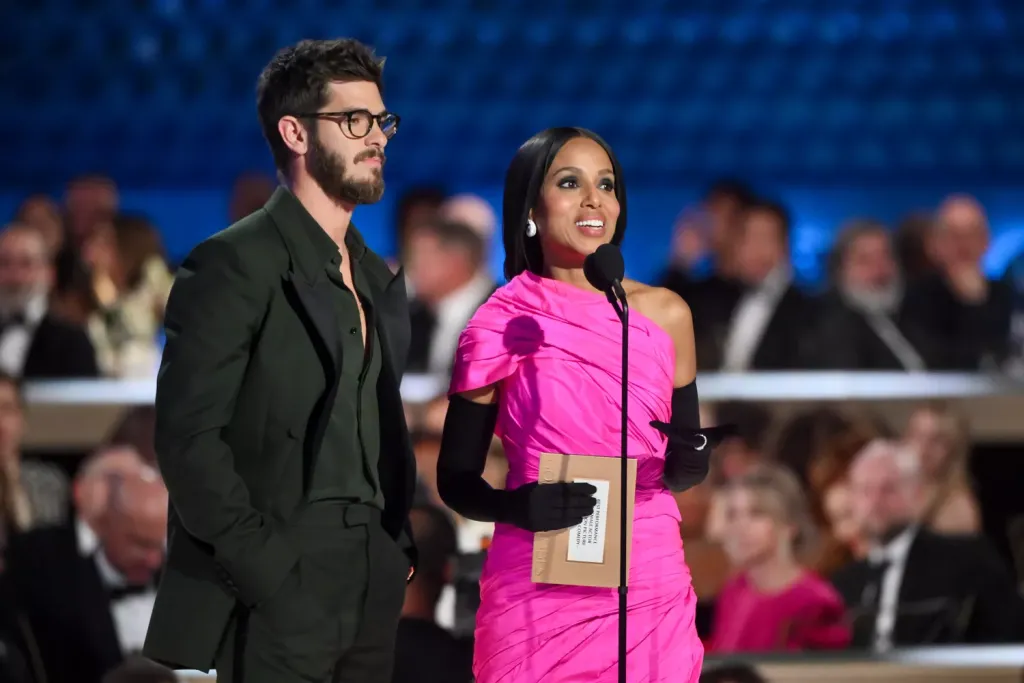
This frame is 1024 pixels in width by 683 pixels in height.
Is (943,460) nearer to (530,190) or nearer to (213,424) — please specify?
(530,190)

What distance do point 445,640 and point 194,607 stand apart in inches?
39.6

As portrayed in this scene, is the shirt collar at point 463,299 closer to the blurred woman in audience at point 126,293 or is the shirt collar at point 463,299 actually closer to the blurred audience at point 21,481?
the blurred woman in audience at point 126,293

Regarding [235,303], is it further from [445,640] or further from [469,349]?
[445,640]

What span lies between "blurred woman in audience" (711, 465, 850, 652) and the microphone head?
1749 mm

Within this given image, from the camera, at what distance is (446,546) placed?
10.4 ft

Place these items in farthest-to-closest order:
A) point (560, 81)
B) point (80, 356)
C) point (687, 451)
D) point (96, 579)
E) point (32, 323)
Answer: point (560, 81), point (32, 323), point (80, 356), point (96, 579), point (687, 451)

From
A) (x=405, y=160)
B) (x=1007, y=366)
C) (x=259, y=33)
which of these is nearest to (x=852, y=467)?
(x=1007, y=366)

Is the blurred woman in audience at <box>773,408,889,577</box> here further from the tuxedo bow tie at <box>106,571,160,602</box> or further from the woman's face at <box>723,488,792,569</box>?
the tuxedo bow tie at <box>106,571,160,602</box>

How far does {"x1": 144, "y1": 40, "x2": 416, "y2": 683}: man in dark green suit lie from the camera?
1909 millimetres

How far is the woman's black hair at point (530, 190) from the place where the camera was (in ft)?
7.30

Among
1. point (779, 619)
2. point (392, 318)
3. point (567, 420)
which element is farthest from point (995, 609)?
point (392, 318)

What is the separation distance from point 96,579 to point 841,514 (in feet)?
6.24

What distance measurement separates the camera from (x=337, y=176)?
2.05 m

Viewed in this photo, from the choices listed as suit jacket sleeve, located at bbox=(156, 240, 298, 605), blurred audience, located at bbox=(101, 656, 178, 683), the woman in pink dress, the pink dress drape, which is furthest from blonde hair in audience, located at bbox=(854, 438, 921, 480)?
suit jacket sleeve, located at bbox=(156, 240, 298, 605)
